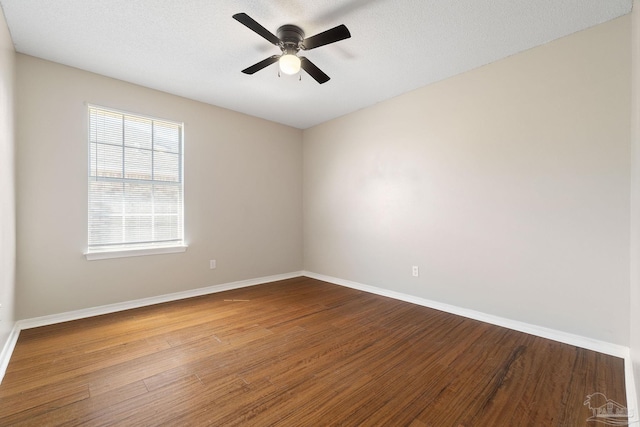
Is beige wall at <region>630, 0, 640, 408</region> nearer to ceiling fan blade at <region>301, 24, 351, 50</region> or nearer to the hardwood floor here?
the hardwood floor

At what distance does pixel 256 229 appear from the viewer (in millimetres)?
4328

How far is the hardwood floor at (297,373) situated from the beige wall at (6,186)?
1.26 feet

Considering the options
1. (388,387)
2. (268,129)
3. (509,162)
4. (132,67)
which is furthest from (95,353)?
(509,162)

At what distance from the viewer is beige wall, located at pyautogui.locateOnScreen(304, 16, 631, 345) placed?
2.16m

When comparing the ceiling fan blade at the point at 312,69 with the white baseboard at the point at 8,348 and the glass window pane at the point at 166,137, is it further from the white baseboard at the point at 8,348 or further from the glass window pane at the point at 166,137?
the white baseboard at the point at 8,348

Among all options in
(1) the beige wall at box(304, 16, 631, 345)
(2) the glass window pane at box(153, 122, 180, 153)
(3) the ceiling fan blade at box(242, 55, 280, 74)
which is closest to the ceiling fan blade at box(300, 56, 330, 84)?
(3) the ceiling fan blade at box(242, 55, 280, 74)

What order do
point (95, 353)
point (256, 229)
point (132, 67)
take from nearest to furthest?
point (95, 353) < point (132, 67) < point (256, 229)

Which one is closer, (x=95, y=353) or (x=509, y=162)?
(x=95, y=353)

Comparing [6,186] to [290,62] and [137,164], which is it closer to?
[137,164]

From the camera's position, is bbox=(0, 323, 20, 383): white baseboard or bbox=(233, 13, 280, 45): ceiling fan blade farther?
bbox=(0, 323, 20, 383): white baseboard

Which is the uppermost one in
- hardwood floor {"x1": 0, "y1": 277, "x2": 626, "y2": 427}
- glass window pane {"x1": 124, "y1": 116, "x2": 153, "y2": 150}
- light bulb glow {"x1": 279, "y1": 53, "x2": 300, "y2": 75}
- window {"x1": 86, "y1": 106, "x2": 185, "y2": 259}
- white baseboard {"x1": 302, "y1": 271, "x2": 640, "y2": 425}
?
light bulb glow {"x1": 279, "y1": 53, "x2": 300, "y2": 75}

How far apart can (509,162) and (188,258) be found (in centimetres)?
389

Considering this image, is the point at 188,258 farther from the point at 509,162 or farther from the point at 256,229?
the point at 509,162

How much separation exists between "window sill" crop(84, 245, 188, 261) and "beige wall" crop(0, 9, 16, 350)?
0.59 m
